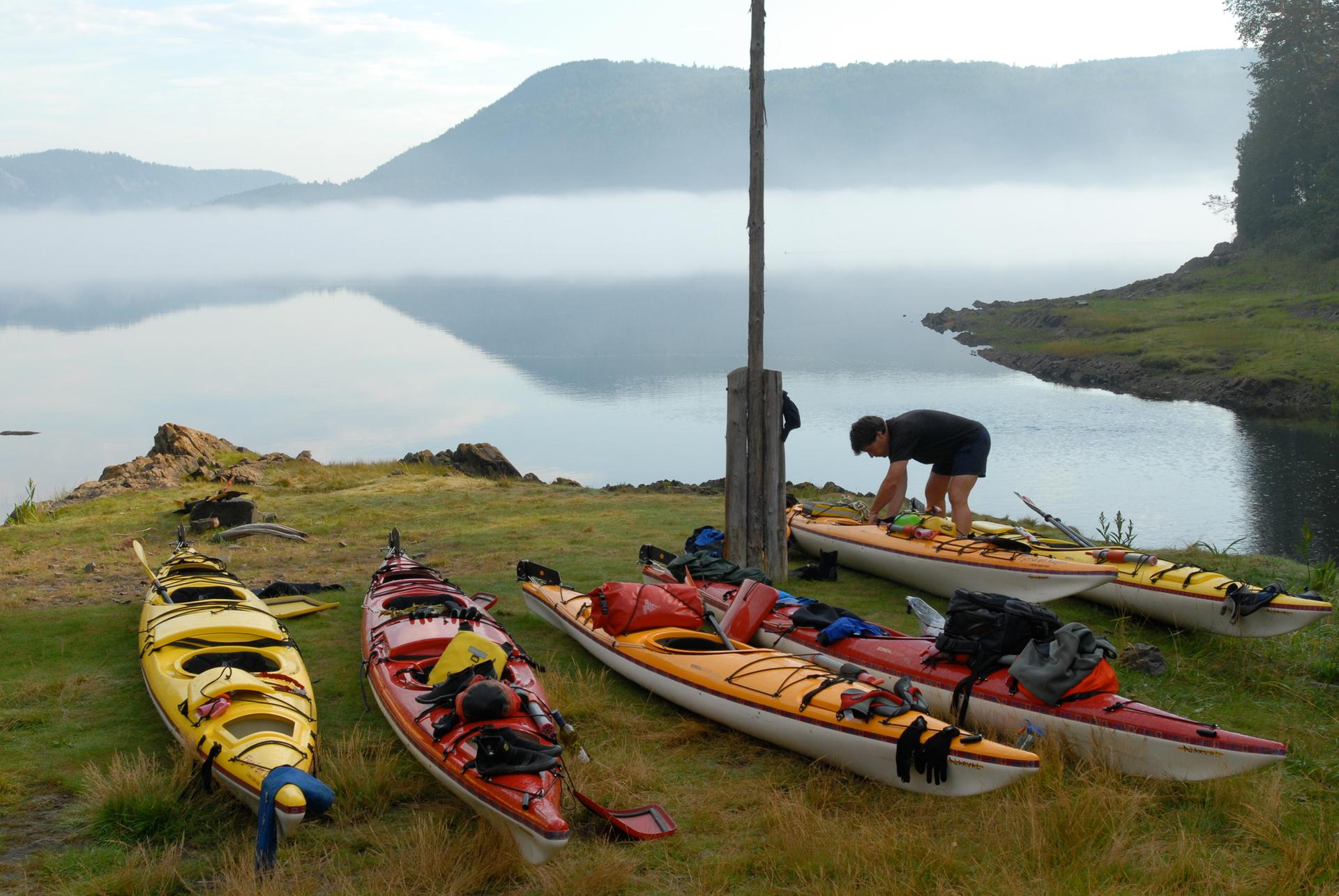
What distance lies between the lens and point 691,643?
24.0ft

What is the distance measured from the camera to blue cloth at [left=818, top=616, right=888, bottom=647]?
719 cm

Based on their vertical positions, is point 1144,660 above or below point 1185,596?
below

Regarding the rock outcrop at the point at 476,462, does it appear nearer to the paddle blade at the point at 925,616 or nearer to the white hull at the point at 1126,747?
the paddle blade at the point at 925,616

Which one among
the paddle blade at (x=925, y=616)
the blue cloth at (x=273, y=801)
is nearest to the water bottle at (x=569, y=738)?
the blue cloth at (x=273, y=801)

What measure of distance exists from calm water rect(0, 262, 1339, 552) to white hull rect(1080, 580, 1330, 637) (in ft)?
43.0

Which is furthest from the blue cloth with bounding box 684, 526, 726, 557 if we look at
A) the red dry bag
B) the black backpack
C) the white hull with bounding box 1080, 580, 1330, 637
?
the black backpack

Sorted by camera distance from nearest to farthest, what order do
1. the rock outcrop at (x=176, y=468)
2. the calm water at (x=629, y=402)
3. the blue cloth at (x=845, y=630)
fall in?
the blue cloth at (x=845, y=630)
the rock outcrop at (x=176, y=468)
the calm water at (x=629, y=402)

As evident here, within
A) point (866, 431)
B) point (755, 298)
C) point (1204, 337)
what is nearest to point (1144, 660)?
point (866, 431)

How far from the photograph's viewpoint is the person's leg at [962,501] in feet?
32.1

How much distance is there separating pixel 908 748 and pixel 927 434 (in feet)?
15.5

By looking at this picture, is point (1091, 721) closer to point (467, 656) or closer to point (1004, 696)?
point (1004, 696)

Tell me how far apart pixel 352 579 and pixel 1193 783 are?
7.90m

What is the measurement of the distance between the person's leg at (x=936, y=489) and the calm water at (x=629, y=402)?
1182 cm

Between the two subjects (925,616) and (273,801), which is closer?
(273,801)
